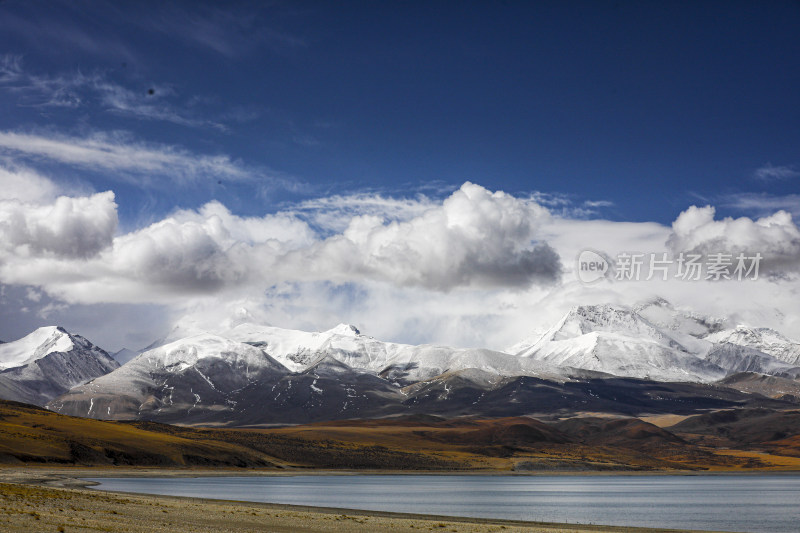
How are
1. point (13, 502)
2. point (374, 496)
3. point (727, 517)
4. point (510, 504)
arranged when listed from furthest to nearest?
point (374, 496), point (510, 504), point (727, 517), point (13, 502)

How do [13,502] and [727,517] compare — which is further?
[727,517]

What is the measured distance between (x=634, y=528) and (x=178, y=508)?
1696 inches

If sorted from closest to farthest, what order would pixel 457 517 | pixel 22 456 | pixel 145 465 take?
pixel 457 517, pixel 22 456, pixel 145 465

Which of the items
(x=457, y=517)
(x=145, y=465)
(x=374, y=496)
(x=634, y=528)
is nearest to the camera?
(x=634, y=528)

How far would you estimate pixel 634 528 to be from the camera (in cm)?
7475

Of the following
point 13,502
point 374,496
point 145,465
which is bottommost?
point 145,465

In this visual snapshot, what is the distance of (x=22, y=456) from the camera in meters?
160

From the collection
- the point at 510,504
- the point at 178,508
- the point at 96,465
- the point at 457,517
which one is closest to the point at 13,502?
the point at 178,508

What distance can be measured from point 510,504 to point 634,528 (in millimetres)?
39760

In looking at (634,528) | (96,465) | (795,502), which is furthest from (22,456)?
(795,502)

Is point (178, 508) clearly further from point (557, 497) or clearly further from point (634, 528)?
point (557, 497)

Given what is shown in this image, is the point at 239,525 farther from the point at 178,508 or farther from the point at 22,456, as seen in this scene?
the point at 22,456

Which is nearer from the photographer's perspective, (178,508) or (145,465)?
(178,508)

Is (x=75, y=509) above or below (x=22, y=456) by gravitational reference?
above
